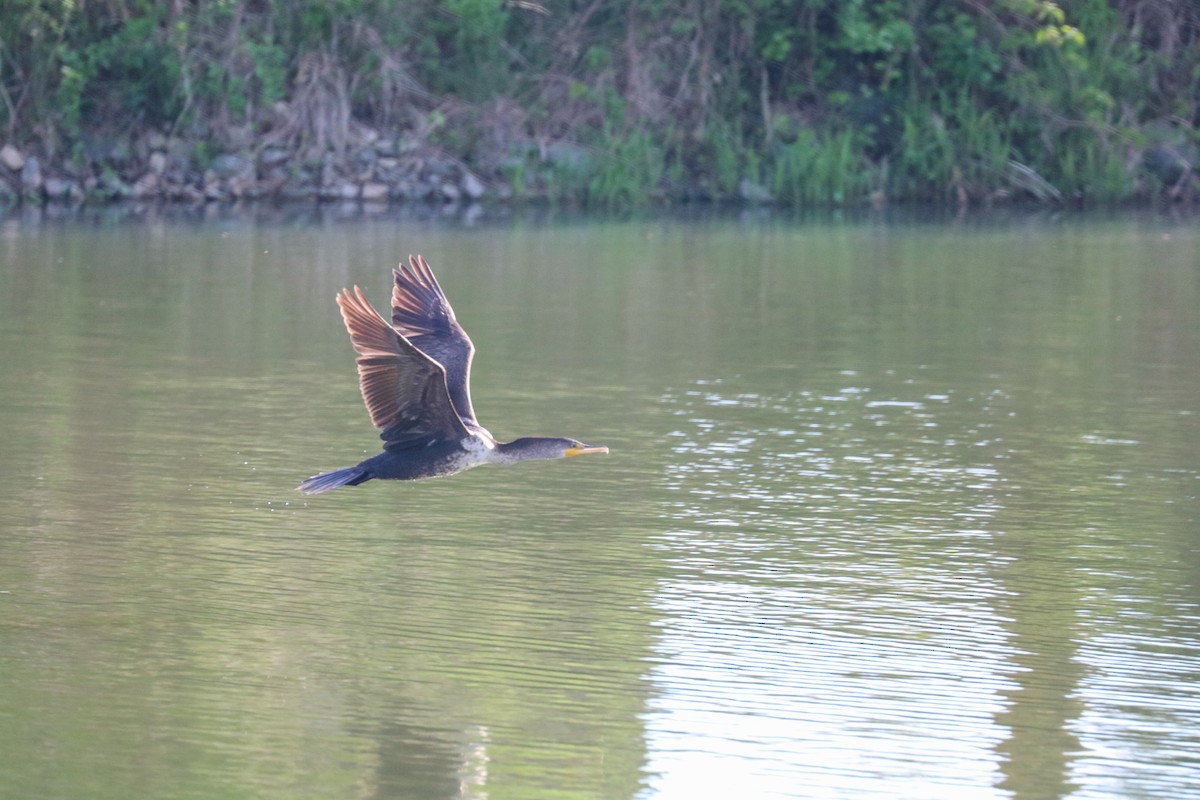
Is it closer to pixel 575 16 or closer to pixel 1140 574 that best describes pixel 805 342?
pixel 1140 574

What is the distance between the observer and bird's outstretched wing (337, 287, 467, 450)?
5801mm

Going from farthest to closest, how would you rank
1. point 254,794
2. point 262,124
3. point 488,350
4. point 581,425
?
1. point 262,124
2. point 488,350
3. point 581,425
4. point 254,794

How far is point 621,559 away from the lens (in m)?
6.93

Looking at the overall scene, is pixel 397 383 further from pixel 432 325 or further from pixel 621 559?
pixel 621 559

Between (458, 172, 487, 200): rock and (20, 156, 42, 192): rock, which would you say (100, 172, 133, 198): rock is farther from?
(458, 172, 487, 200): rock

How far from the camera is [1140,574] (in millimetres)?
6789

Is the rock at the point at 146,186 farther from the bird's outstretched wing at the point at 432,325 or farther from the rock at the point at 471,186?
the bird's outstretched wing at the point at 432,325

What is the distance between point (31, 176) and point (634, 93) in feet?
22.0

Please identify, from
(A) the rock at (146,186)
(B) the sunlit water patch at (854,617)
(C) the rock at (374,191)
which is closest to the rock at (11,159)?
(A) the rock at (146,186)

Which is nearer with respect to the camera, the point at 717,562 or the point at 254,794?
the point at 254,794

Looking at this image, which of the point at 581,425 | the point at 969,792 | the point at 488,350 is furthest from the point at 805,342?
the point at 969,792

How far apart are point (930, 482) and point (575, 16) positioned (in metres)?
15.5

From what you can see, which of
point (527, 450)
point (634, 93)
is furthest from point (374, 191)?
point (527, 450)

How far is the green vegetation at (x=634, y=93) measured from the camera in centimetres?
2152
